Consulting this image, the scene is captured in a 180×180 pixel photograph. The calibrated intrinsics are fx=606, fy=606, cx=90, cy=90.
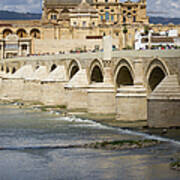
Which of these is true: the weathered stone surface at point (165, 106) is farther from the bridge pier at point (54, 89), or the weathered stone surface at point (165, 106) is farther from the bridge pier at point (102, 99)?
the bridge pier at point (54, 89)

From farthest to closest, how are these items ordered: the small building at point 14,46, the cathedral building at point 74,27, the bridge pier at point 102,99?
the cathedral building at point 74,27 < the small building at point 14,46 < the bridge pier at point 102,99

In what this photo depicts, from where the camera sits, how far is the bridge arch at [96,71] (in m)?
66.8

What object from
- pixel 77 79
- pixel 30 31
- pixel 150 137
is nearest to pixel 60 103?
pixel 77 79

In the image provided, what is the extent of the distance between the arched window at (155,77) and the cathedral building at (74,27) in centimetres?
5382

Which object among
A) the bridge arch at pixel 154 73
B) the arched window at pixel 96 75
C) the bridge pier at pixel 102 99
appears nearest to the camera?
the bridge arch at pixel 154 73

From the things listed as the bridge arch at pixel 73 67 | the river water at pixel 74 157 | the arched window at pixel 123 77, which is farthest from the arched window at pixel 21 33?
the river water at pixel 74 157

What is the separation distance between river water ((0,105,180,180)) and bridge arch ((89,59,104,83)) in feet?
45.2

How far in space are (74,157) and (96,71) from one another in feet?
104

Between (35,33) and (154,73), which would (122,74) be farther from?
(35,33)

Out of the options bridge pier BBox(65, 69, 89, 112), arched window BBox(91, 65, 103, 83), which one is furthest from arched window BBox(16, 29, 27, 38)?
bridge pier BBox(65, 69, 89, 112)

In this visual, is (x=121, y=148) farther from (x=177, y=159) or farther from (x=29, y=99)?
(x=29, y=99)

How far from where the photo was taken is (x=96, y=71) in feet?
229

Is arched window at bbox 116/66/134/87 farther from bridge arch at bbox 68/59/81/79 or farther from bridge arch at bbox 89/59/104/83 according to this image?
bridge arch at bbox 68/59/81/79

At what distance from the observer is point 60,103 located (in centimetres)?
7550
